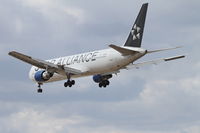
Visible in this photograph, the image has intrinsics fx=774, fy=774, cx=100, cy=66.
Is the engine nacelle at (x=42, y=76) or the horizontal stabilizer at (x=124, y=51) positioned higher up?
the horizontal stabilizer at (x=124, y=51)

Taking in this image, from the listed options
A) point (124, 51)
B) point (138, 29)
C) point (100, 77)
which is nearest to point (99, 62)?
point (124, 51)

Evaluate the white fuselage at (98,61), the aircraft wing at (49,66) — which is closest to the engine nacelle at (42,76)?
the aircraft wing at (49,66)

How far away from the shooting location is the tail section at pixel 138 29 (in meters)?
104

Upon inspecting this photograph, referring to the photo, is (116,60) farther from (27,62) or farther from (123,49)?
(27,62)

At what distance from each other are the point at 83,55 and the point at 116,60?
7.52 metres

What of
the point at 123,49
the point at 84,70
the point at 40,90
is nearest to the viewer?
the point at 123,49

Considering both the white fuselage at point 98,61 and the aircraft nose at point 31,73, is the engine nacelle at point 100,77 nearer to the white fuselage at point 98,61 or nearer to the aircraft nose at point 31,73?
the white fuselage at point 98,61

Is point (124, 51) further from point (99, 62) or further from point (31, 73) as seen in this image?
point (31, 73)

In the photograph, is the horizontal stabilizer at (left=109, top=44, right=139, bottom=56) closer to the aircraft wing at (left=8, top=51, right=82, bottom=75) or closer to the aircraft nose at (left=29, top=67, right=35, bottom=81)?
the aircraft wing at (left=8, top=51, right=82, bottom=75)

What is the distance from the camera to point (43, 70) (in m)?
110

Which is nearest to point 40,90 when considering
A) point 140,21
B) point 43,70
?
point 43,70

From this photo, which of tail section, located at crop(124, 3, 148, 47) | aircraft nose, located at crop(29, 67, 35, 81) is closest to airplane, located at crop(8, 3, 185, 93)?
tail section, located at crop(124, 3, 148, 47)

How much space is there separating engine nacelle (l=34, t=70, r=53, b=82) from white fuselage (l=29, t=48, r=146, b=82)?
2065 millimetres

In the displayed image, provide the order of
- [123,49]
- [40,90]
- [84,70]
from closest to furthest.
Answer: [123,49] → [84,70] → [40,90]
